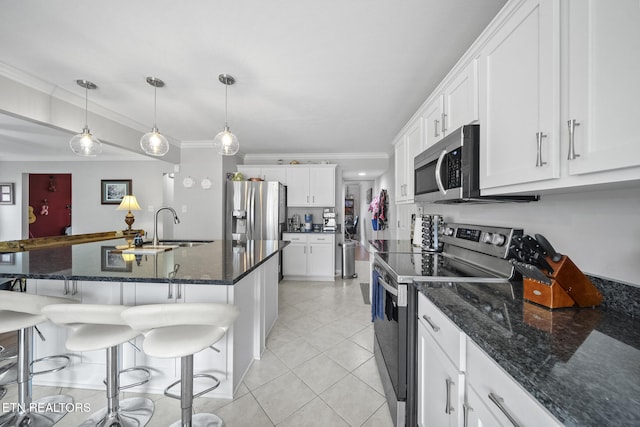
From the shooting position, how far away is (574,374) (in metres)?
0.57

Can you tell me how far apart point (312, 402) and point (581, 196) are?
6.02 feet

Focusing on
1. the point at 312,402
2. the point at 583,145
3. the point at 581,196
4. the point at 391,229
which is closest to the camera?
the point at 583,145

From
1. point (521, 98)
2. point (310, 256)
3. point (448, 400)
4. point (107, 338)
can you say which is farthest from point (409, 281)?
point (310, 256)

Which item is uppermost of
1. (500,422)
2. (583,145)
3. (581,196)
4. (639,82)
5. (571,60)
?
(571,60)

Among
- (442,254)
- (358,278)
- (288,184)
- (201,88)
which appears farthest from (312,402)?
(288,184)

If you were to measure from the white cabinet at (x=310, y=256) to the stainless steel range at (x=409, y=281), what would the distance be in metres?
2.63

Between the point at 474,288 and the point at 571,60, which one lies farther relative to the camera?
the point at 474,288

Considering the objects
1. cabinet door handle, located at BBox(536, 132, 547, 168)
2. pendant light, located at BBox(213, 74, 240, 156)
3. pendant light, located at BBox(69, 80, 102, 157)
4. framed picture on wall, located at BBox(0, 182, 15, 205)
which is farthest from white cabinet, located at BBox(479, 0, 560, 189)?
framed picture on wall, located at BBox(0, 182, 15, 205)

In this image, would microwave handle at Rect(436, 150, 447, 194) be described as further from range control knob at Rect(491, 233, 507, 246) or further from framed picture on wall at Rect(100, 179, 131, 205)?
framed picture on wall at Rect(100, 179, 131, 205)

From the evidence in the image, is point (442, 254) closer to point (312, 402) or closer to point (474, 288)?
point (474, 288)

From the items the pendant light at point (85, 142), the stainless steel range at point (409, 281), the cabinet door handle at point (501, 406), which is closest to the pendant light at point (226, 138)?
the pendant light at point (85, 142)

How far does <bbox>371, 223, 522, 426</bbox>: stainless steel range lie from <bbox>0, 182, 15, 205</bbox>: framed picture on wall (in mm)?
8459

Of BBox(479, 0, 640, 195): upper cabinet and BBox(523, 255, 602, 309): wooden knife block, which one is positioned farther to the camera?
BBox(523, 255, 602, 309): wooden knife block

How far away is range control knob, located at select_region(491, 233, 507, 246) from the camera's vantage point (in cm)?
141
